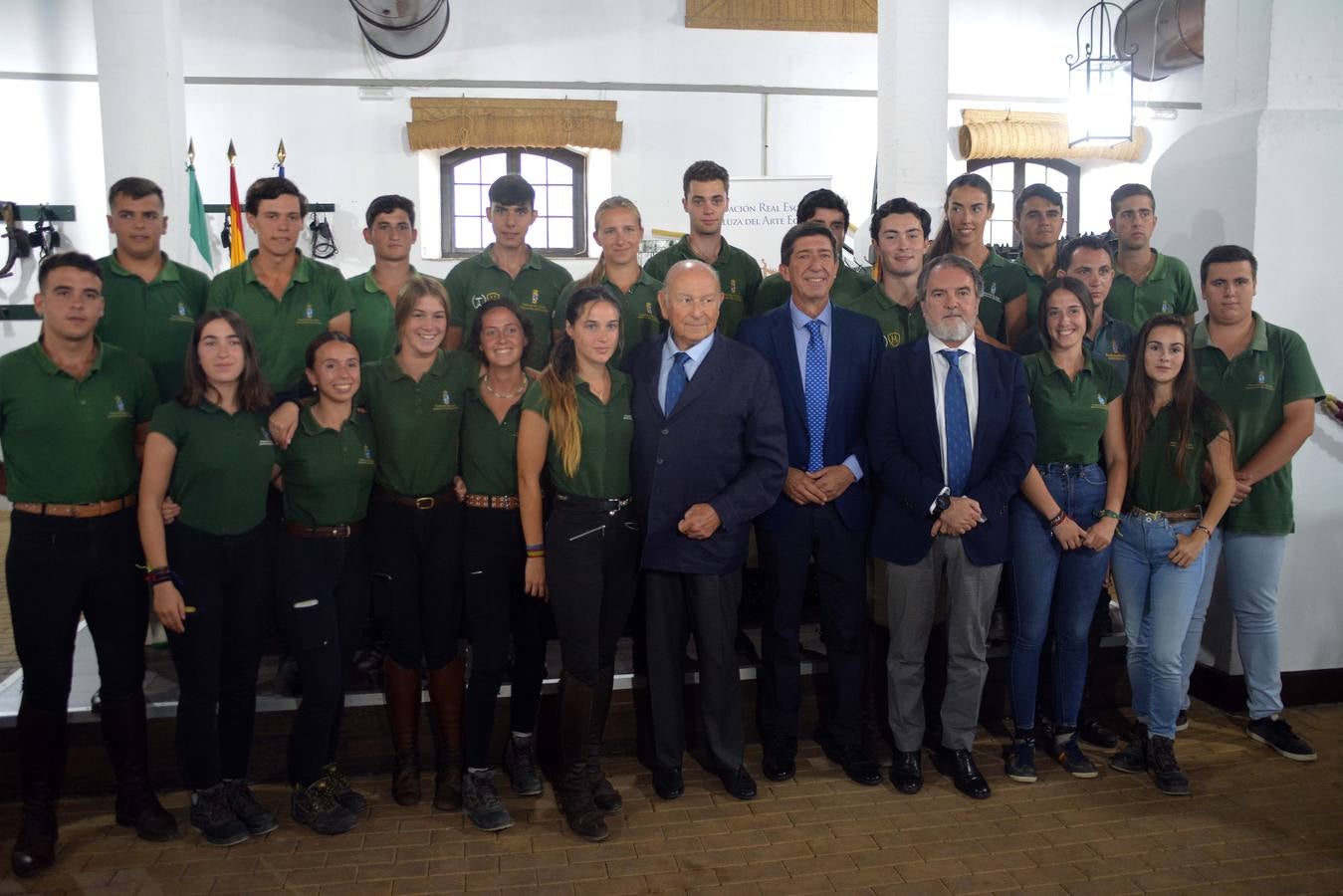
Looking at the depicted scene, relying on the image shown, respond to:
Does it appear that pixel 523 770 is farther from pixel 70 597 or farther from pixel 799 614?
pixel 70 597

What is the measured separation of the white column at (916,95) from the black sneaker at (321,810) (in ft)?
17.7

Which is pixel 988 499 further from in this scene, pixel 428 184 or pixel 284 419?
pixel 428 184

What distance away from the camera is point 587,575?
289 centimetres

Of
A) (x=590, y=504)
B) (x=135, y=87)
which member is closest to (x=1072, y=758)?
(x=590, y=504)

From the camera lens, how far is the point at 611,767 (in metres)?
3.36

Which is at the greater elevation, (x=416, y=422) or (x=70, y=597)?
(x=416, y=422)

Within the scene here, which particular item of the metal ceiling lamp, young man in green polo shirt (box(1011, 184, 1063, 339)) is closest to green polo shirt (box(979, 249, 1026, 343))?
young man in green polo shirt (box(1011, 184, 1063, 339))

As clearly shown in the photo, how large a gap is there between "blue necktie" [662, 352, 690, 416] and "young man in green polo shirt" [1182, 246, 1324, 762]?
1.87 meters

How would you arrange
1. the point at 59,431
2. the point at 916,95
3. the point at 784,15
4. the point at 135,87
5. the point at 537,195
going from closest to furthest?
the point at 59,431 → the point at 135,87 → the point at 916,95 → the point at 537,195 → the point at 784,15

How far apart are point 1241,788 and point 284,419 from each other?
10.1ft

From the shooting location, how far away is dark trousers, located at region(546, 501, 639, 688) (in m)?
2.89

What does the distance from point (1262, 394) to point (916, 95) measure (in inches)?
164

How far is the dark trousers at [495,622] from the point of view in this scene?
293 cm

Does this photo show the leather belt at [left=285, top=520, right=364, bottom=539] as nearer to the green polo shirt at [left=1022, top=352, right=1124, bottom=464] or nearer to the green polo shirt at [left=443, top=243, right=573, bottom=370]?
the green polo shirt at [left=443, top=243, right=573, bottom=370]
